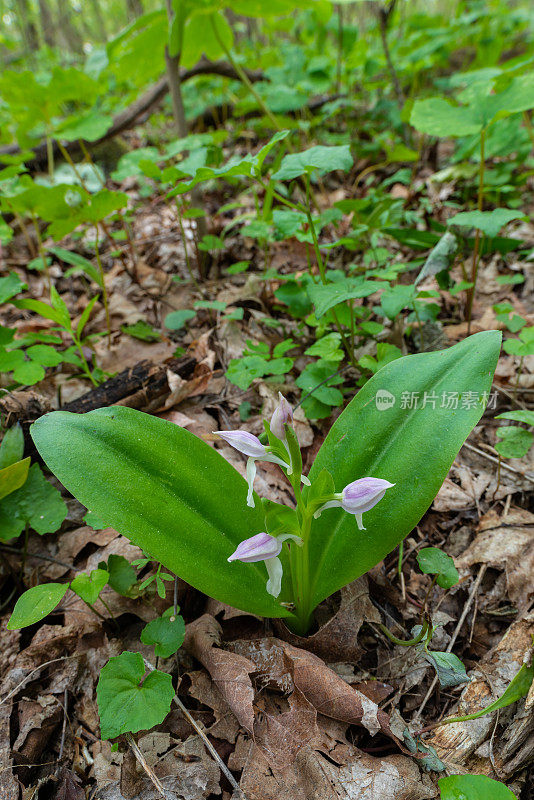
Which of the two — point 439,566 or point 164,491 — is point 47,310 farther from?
point 439,566

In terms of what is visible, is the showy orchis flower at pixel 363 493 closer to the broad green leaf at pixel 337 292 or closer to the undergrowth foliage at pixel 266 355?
the undergrowth foliage at pixel 266 355

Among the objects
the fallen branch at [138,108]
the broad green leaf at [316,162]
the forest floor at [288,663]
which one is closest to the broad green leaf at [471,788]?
the forest floor at [288,663]

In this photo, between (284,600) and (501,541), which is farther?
(501,541)

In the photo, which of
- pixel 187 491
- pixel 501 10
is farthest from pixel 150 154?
pixel 501 10

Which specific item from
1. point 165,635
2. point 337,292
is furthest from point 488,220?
point 165,635

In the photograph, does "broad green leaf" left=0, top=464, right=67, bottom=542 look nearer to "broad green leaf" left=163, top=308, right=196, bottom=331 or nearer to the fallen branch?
"broad green leaf" left=163, top=308, right=196, bottom=331

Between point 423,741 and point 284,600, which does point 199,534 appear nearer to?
point 284,600
